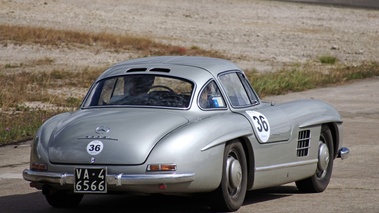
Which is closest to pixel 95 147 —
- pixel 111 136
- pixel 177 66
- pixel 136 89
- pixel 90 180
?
pixel 111 136

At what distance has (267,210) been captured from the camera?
994 centimetres

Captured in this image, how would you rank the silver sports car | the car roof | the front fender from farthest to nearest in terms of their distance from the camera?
the car roof → the front fender → the silver sports car

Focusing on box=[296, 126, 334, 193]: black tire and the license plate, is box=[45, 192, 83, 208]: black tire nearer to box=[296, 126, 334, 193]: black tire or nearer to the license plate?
the license plate

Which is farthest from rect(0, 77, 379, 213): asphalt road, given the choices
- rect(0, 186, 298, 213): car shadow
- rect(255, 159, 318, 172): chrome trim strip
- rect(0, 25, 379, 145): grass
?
rect(0, 25, 379, 145): grass

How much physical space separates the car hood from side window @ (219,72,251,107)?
36.2 inches

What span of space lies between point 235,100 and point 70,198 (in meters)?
1.80

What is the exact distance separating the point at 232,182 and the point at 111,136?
3.91 feet

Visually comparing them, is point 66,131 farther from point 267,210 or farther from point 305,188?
point 305,188

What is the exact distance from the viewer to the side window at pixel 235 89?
10.5 m

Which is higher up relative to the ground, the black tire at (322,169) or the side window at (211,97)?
the side window at (211,97)

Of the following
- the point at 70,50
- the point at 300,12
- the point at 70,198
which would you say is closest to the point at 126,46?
the point at 70,50

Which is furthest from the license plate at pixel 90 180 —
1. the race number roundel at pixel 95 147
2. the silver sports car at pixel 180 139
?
the race number roundel at pixel 95 147

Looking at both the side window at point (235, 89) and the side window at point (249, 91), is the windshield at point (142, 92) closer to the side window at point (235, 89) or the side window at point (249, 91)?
the side window at point (235, 89)

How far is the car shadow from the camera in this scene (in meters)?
10.1
